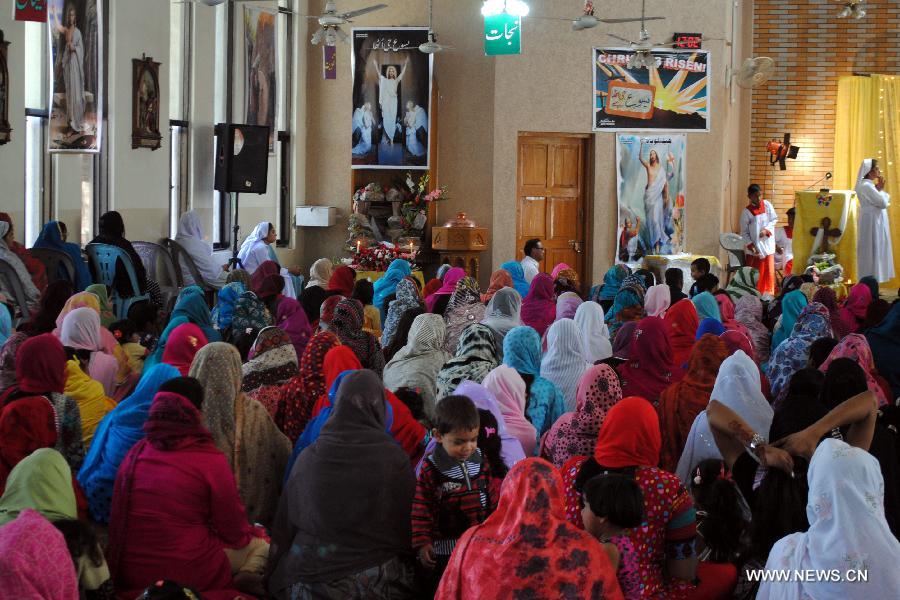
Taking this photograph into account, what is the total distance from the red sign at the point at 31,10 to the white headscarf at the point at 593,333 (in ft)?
14.6

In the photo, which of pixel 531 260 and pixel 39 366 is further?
pixel 531 260

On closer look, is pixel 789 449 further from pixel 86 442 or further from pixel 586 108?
pixel 586 108

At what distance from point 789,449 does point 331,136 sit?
12326 mm

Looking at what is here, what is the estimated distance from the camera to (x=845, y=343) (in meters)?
5.98

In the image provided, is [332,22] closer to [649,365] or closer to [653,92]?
[653,92]

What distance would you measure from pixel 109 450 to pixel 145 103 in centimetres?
794

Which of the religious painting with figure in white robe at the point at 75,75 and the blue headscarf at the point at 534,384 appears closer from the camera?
the blue headscarf at the point at 534,384

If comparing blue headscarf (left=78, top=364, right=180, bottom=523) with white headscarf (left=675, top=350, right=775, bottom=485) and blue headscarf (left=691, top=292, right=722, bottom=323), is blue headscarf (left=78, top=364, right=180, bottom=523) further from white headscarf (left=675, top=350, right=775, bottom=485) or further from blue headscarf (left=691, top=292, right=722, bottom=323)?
blue headscarf (left=691, top=292, right=722, bottom=323)

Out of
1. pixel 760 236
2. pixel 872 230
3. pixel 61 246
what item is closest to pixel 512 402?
pixel 61 246

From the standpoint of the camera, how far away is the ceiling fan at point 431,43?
13.6 metres

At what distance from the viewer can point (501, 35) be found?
43.1 ft

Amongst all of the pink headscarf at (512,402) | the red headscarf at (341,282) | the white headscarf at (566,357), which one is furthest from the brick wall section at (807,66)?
the pink headscarf at (512,402)

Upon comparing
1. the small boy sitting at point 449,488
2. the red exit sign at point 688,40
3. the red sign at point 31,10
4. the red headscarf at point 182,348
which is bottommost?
the small boy sitting at point 449,488

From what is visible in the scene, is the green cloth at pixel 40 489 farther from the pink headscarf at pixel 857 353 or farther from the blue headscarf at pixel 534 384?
the pink headscarf at pixel 857 353
